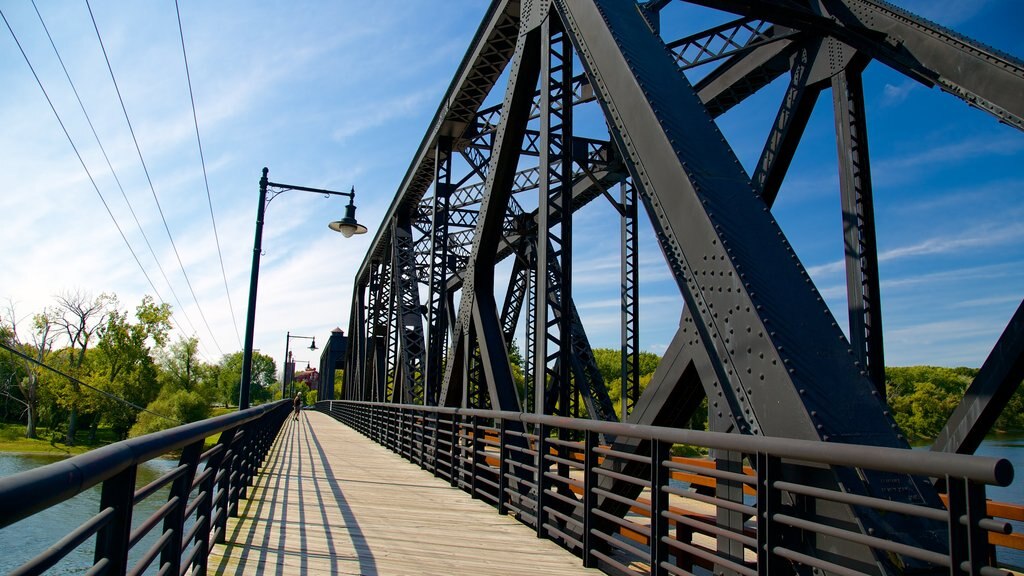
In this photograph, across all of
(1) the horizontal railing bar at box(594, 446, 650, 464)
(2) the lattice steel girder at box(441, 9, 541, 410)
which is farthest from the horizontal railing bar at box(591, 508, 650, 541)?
(2) the lattice steel girder at box(441, 9, 541, 410)

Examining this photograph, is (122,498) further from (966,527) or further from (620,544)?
(620,544)

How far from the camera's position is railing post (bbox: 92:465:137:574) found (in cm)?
213

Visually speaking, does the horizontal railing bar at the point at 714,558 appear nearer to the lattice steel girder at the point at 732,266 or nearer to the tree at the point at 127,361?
the lattice steel girder at the point at 732,266

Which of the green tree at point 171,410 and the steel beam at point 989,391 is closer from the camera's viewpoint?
the steel beam at point 989,391

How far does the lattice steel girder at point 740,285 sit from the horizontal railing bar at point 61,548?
2.74 m

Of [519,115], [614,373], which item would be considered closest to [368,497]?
[519,115]

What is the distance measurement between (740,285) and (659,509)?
1363mm

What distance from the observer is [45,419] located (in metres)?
51.3

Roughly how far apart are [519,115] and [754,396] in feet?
18.2

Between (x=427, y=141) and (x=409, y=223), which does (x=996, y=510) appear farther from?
(x=409, y=223)

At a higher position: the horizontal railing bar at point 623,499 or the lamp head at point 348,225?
the lamp head at point 348,225

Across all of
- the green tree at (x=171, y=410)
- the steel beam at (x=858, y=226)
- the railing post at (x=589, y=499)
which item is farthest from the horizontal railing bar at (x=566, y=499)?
the green tree at (x=171, y=410)

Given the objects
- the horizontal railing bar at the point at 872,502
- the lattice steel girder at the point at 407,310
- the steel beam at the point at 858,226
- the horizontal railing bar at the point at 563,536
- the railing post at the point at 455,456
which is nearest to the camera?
the horizontal railing bar at the point at 872,502

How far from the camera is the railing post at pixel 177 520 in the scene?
319cm
